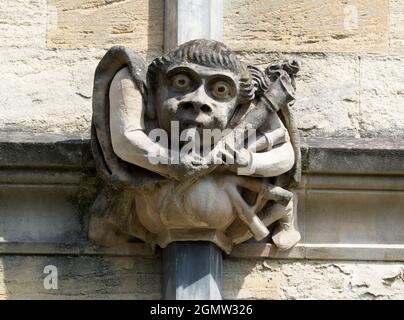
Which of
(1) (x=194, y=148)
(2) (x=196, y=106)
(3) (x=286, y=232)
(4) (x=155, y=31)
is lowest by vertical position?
(3) (x=286, y=232)

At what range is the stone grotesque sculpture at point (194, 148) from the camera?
5.78 meters

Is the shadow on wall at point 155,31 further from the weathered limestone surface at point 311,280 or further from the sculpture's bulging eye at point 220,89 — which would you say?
the weathered limestone surface at point 311,280

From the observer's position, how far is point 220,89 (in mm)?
5805

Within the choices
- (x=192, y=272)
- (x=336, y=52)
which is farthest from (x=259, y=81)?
(x=192, y=272)

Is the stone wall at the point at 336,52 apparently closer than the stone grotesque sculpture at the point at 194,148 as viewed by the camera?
No

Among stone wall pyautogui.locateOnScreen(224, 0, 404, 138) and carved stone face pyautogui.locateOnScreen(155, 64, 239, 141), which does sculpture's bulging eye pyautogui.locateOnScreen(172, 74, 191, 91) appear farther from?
stone wall pyautogui.locateOnScreen(224, 0, 404, 138)

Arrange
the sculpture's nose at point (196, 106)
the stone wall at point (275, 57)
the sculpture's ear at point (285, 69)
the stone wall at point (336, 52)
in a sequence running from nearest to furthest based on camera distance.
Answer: the sculpture's nose at point (196, 106) < the sculpture's ear at point (285, 69) < the stone wall at point (275, 57) < the stone wall at point (336, 52)

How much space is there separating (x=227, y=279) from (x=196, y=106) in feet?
1.94

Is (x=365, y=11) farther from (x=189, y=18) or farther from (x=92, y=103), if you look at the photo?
(x=92, y=103)

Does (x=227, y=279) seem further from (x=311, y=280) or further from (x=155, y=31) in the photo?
(x=155, y=31)

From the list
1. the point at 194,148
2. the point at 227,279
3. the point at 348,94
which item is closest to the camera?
the point at 194,148

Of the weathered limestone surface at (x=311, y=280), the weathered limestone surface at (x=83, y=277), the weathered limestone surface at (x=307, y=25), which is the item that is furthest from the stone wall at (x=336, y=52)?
the weathered limestone surface at (x=83, y=277)

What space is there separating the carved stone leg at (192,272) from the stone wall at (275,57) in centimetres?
20

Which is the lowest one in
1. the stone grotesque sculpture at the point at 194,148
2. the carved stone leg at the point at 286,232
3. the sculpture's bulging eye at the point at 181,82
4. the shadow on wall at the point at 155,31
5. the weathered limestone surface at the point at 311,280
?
the weathered limestone surface at the point at 311,280
